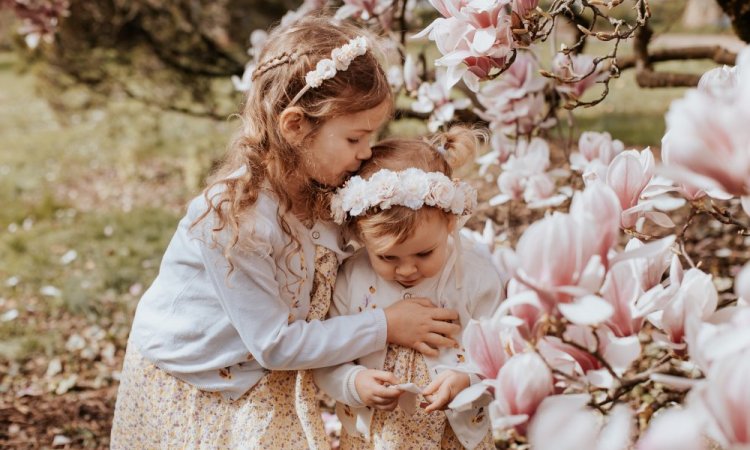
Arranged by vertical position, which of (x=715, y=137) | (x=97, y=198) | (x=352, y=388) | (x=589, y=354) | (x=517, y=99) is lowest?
(x=97, y=198)

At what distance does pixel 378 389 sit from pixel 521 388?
0.79 meters

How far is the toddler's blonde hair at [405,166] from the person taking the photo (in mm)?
1655

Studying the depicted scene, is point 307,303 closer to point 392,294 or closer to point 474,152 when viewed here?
point 392,294

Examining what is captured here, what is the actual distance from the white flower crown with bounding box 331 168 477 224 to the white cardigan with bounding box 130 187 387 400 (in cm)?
18

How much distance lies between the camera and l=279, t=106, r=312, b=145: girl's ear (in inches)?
67.2

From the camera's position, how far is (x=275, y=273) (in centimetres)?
175

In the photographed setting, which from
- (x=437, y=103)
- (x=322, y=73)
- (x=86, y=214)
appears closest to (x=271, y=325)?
(x=322, y=73)

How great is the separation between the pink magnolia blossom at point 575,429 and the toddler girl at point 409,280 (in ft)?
→ 2.52

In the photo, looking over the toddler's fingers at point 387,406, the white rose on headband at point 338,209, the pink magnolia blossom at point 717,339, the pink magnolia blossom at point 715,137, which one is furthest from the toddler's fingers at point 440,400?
the pink magnolia blossom at point 715,137

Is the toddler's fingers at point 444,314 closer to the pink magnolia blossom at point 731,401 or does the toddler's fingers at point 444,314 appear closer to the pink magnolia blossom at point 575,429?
the pink magnolia blossom at point 575,429

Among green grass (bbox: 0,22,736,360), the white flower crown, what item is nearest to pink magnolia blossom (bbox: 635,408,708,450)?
the white flower crown

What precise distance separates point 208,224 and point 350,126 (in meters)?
0.38

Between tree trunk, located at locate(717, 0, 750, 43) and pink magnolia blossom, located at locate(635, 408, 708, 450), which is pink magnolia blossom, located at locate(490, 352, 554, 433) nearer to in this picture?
pink magnolia blossom, located at locate(635, 408, 708, 450)

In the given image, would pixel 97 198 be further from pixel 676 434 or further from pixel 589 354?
pixel 676 434
